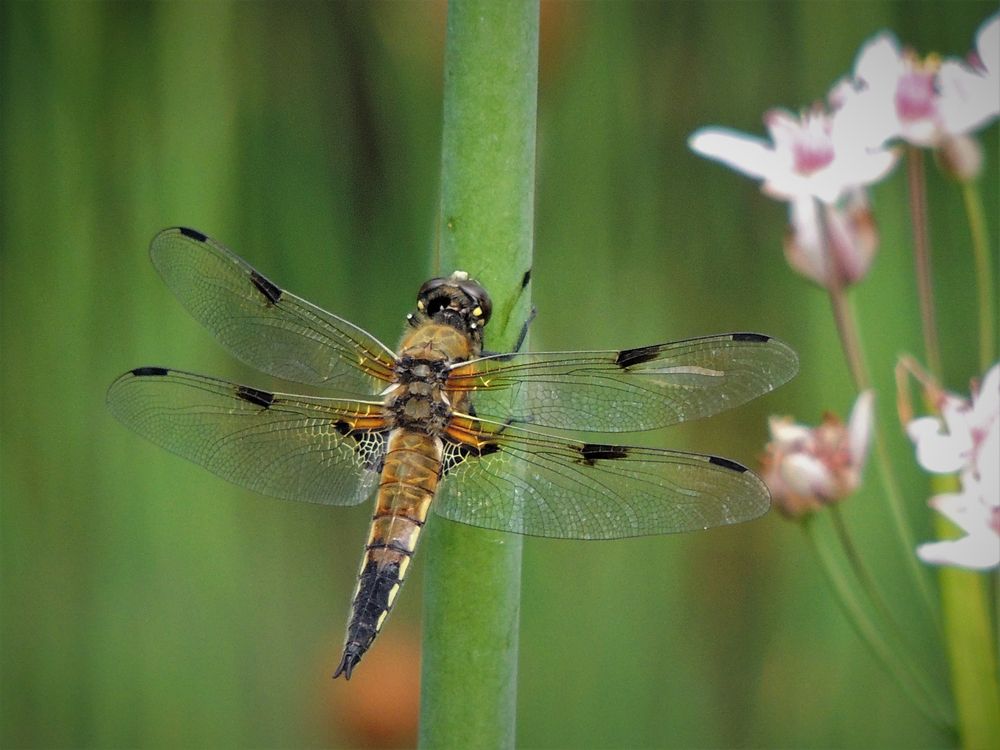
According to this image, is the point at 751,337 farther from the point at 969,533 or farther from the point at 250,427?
the point at 250,427

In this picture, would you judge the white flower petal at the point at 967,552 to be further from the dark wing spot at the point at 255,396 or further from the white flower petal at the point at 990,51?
the dark wing spot at the point at 255,396

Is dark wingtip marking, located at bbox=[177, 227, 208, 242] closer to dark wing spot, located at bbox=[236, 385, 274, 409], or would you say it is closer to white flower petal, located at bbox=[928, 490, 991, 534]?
dark wing spot, located at bbox=[236, 385, 274, 409]

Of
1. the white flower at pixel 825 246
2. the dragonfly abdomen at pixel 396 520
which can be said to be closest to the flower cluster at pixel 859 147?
the white flower at pixel 825 246

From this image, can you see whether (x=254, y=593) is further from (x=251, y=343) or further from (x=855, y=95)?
(x=855, y=95)

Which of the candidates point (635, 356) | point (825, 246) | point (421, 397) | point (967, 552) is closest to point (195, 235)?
point (421, 397)

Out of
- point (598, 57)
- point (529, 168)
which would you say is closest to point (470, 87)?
point (529, 168)
